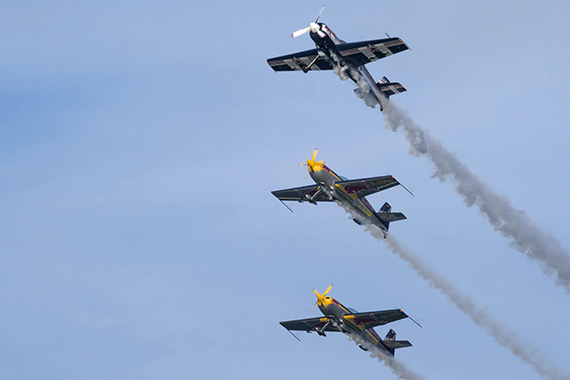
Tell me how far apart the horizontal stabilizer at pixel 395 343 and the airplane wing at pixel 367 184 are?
16.0 metres

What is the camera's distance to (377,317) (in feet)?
330

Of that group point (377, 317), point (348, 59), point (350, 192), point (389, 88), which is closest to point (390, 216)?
point (350, 192)

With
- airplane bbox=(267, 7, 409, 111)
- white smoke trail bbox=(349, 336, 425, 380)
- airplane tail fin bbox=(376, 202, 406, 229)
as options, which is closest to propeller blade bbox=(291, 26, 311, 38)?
airplane bbox=(267, 7, 409, 111)

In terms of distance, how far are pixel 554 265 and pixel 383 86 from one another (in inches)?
895

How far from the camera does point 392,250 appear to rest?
10425 centimetres

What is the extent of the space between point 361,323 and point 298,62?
25.2 m

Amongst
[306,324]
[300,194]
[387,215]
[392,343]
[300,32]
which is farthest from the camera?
[306,324]

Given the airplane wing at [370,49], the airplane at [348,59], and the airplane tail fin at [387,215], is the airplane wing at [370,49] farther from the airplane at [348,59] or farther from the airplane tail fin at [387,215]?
the airplane tail fin at [387,215]

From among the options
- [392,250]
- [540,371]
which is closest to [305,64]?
[392,250]

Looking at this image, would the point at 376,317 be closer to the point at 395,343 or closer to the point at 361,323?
the point at 361,323

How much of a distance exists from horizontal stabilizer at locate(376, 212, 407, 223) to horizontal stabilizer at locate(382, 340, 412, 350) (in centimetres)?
1194

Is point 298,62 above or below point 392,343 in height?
above

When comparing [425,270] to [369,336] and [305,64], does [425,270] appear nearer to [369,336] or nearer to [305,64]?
[369,336]

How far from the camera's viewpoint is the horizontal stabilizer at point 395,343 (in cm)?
10419
